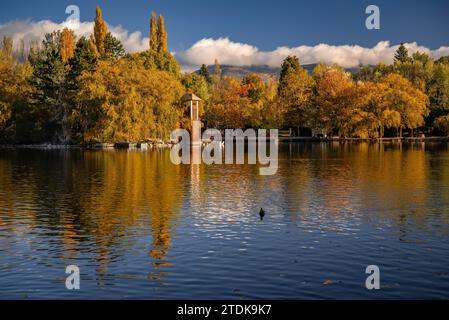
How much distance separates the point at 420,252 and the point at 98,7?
112 m

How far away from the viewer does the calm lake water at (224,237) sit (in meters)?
15.9

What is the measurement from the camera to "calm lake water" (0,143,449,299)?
1586cm

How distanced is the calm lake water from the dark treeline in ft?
159

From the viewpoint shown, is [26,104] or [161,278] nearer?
[161,278]

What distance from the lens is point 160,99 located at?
92.9m

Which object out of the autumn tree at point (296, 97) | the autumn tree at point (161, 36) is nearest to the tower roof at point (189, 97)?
the autumn tree at point (296, 97)

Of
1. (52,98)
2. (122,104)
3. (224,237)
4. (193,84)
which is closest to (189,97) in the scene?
(122,104)

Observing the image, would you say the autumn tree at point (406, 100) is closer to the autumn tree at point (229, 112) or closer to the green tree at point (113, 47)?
the autumn tree at point (229, 112)

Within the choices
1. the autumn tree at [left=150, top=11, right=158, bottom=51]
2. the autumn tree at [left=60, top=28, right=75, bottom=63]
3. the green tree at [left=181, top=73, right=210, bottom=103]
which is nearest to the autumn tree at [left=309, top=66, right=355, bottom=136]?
the green tree at [left=181, top=73, right=210, bottom=103]

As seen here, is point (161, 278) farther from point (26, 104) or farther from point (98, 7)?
point (98, 7)

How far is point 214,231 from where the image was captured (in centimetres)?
2306

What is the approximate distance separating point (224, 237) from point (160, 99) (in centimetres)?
7289

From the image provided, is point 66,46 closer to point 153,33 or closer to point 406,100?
point 153,33
